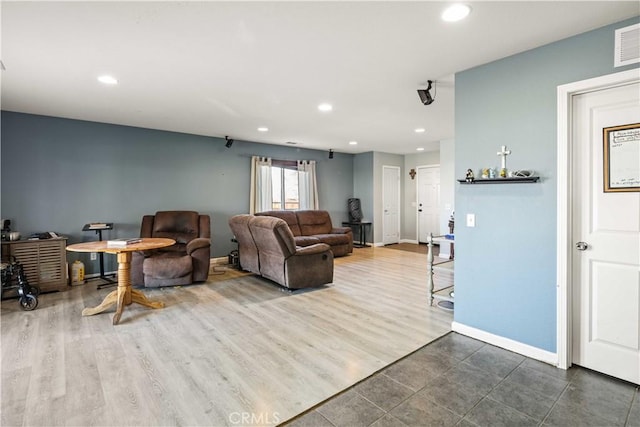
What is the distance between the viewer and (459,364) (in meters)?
2.42

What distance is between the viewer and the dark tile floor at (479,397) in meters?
1.81

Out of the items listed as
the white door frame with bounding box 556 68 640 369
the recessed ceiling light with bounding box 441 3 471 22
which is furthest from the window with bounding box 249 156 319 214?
the white door frame with bounding box 556 68 640 369

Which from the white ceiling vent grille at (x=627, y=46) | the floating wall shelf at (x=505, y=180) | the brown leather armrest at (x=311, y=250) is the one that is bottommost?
the brown leather armrest at (x=311, y=250)

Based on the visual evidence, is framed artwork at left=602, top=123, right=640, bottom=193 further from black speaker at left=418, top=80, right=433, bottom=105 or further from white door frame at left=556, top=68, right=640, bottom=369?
black speaker at left=418, top=80, right=433, bottom=105

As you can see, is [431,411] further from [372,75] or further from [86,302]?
[86,302]

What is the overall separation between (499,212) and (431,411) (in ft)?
5.48

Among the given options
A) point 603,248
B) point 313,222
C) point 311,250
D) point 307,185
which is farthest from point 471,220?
point 307,185

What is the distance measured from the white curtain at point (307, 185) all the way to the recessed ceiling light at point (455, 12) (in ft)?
18.4

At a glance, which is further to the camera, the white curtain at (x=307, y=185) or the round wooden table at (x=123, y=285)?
the white curtain at (x=307, y=185)

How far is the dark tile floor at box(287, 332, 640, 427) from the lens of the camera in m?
1.81

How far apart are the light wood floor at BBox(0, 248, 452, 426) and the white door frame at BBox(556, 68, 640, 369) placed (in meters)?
0.94

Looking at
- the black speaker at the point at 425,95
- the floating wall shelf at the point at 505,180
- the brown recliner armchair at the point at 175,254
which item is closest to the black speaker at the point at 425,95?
the black speaker at the point at 425,95

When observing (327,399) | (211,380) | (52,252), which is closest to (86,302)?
(52,252)

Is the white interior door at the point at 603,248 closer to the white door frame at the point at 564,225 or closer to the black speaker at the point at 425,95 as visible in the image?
the white door frame at the point at 564,225
